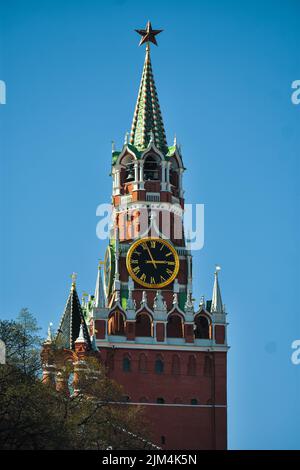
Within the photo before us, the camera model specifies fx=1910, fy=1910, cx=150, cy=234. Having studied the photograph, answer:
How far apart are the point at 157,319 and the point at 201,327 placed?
3081mm

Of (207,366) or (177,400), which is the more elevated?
(207,366)

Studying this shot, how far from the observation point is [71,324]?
364 ft

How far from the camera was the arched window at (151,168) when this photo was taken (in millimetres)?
121938

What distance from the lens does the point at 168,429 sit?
373 feet

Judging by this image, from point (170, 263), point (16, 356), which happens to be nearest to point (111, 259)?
point (170, 263)

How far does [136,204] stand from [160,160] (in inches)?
140

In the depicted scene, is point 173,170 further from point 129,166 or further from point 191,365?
point 191,365

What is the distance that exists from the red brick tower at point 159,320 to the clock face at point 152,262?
0.20 feet

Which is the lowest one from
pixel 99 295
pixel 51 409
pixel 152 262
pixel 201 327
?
pixel 51 409

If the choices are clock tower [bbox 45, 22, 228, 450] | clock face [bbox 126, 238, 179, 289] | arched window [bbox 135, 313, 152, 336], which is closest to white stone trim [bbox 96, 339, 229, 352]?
clock tower [bbox 45, 22, 228, 450]

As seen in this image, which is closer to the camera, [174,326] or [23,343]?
[23,343]

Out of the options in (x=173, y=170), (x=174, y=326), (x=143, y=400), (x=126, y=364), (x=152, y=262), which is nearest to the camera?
(x=143, y=400)

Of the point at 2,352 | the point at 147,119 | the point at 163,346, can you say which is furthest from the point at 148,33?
the point at 2,352
